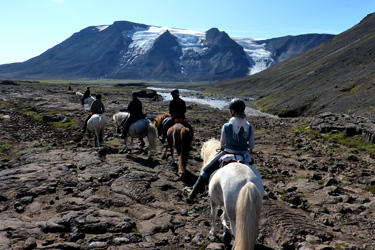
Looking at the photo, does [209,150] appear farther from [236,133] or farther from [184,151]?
[184,151]

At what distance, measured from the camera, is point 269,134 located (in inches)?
1009

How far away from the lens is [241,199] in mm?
5262

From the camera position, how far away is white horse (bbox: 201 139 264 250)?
17.0 ft

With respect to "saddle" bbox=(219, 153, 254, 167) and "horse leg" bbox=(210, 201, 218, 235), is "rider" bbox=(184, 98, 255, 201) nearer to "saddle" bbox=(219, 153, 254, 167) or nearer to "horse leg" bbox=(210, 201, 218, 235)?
"saddle" bbox=(219, 153, 254, 167)

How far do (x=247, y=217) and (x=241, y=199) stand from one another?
35 centimetres

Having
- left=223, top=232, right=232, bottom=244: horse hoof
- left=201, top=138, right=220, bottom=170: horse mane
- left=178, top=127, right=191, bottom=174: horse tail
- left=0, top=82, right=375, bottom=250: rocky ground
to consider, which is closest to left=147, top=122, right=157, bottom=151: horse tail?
left=0, top=82, right=375, bottom=250: rocky ground

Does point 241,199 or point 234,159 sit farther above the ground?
point 234,159

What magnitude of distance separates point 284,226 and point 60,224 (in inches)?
242

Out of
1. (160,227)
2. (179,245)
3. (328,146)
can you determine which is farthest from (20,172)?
(328,146)

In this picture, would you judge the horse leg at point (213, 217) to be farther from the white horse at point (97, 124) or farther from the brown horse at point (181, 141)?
the white horse at point (97, 124)

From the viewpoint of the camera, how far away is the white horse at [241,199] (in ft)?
17.0

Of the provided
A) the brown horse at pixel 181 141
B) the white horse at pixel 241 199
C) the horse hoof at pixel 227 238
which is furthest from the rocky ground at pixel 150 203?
the white horse at pixel 241 199

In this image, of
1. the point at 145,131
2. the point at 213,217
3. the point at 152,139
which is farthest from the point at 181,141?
the point at 213,217

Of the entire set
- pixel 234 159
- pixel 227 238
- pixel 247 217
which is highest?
pixel 234 159
